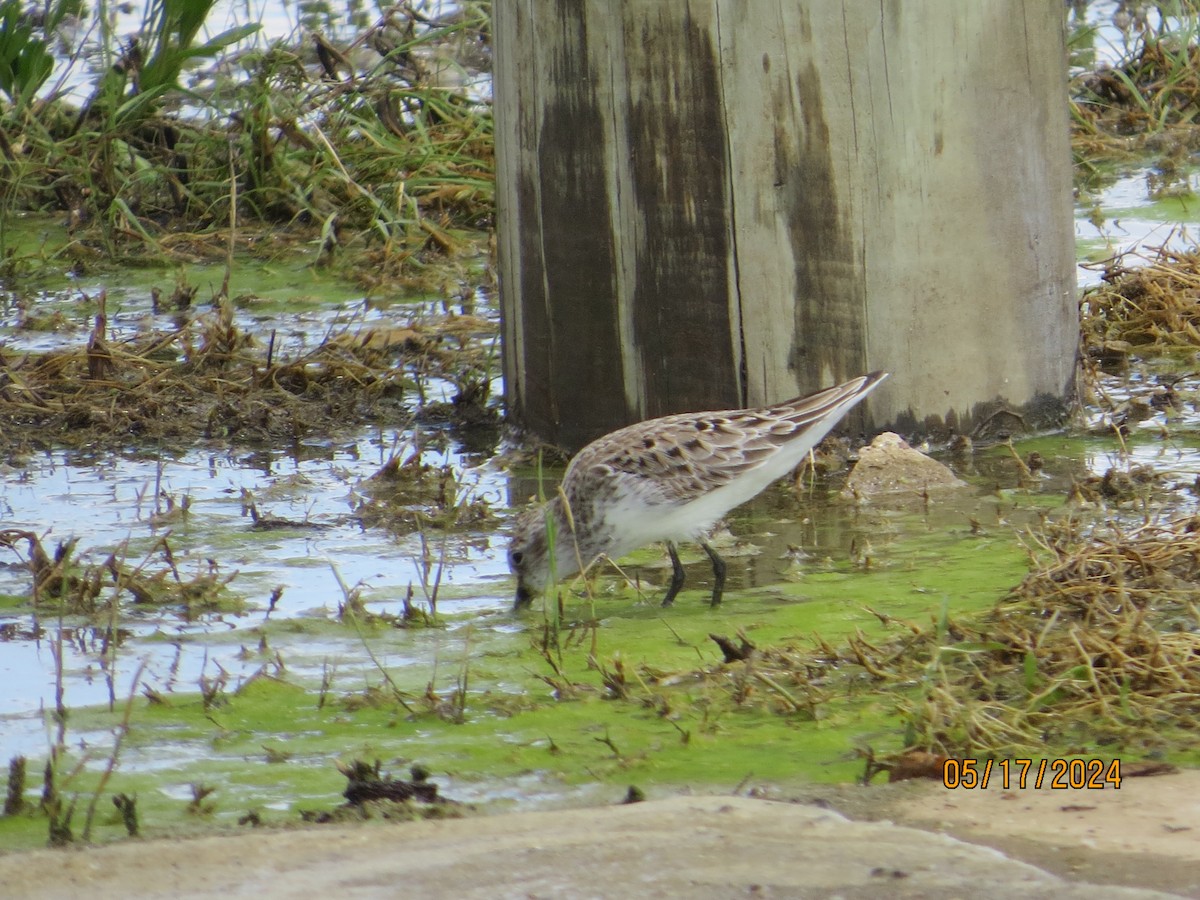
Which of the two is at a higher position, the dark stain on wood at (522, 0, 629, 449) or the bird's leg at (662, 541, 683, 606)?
the dark stain on wood at (522, 0, 629, 449)

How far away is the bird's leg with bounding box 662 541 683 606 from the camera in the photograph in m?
5.66

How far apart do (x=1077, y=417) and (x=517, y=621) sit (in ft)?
9.09

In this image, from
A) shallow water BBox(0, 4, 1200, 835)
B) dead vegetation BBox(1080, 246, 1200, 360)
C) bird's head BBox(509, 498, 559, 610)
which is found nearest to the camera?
shallow water BBox(0, 4, 1200, 835)

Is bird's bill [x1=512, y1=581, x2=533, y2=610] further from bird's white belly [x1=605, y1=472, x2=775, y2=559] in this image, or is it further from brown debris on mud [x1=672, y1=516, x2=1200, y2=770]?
brown debris on mud [x1=672, y1=516, x2=1200, y2=770]

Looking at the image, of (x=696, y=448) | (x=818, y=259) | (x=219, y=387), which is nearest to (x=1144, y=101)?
(x=818, y=259)

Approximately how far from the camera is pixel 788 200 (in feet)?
20.9

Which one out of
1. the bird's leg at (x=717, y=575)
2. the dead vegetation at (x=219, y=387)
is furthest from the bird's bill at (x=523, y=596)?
the dead vegetation at (x=219, y=387)

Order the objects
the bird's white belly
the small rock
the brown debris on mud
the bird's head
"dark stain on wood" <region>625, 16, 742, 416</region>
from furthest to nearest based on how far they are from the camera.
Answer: the small rock → "dark stain on wood" <region>625, 16, 742, 416</region> → the bird's white belly → the bird's head → the brown debris on mud

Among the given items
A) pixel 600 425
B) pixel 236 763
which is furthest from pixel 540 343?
pixel 236 763

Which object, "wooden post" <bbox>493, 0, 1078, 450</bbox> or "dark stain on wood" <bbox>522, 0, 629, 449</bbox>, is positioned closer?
"wooden post" <bbox>493, 0, 1078, 450</bbox>

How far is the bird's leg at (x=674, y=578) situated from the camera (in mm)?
5656

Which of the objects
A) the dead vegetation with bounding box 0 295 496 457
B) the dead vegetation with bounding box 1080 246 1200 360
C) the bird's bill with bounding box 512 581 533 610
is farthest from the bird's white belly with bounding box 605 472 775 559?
the dead vegetation with bounding box 1080 246 1200 360

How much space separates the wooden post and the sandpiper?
72 cm

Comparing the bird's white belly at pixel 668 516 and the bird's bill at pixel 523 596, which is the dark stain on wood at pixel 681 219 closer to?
the bird's white belly at pixel 668 516
